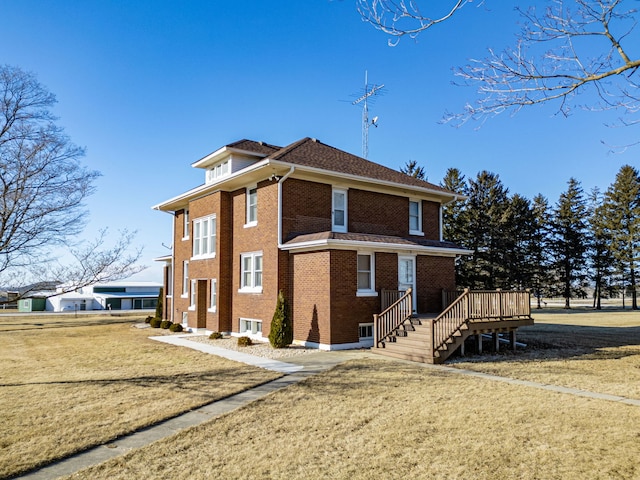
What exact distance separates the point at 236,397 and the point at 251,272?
9875mm

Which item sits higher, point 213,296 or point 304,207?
point 304,207

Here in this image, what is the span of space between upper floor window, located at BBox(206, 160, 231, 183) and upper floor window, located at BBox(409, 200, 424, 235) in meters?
8.62

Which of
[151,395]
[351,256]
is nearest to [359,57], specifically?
[151,395]

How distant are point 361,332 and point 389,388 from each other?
641 centimetres

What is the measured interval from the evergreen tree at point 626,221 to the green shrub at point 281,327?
4836 centimetres

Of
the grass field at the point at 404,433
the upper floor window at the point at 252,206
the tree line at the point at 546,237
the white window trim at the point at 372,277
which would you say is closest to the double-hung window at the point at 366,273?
the white window trim at the point at 372,277

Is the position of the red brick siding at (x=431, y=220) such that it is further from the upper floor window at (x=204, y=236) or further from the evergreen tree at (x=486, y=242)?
the evergreen tree at (x=486, y=242)

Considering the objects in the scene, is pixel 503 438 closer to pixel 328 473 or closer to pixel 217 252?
pixel 328 473

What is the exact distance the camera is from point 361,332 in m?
16.1

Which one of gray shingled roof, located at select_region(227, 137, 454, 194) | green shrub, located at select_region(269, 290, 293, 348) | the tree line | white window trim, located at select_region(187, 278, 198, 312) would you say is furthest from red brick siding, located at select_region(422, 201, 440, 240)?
the tree line

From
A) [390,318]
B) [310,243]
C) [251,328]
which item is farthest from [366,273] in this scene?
[251,328]

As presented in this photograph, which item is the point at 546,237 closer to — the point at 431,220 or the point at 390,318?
the point at 431,220

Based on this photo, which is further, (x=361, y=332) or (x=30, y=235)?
(x=361, y=332)

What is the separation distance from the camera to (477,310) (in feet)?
46.0
